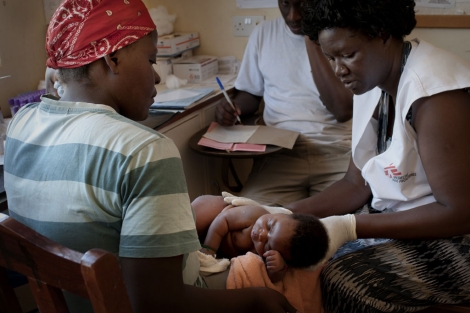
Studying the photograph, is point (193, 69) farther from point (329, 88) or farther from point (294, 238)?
point (294, 238)

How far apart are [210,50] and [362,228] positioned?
1904 mm

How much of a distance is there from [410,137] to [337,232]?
0.32 meters

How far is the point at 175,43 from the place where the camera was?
274 cm

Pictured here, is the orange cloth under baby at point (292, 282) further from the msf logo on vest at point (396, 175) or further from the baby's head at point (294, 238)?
the msf logo on vest at point (396, 175)

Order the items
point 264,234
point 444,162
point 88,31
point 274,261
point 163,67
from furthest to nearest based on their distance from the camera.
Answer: point 163,67, point 264,234, point 274,261, point 444,162, point 88,31

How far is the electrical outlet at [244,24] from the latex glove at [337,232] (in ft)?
5.62

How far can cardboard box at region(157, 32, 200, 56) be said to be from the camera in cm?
272

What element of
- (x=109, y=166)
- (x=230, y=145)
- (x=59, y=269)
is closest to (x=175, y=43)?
(x=230, y=145)

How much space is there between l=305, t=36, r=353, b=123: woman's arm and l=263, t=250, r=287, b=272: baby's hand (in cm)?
94

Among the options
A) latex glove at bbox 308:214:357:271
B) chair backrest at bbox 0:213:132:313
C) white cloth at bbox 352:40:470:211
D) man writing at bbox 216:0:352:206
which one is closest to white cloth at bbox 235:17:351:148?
man writing at bbox 216:0:352:206

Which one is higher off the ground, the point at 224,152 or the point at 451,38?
the point at 451,38

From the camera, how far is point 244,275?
4.06 ft

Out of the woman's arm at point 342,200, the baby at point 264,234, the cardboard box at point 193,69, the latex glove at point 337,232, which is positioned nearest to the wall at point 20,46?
the cardboard box at point 193,69

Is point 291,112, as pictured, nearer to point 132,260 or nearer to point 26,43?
point 26,43
